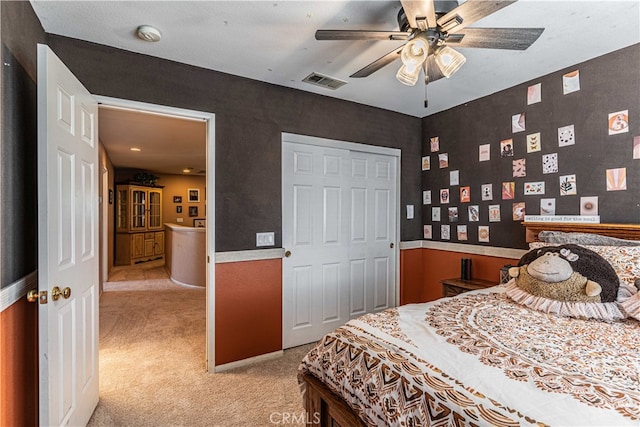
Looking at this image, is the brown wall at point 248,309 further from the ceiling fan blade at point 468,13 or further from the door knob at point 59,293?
the ceiling fan blade at point 468,13

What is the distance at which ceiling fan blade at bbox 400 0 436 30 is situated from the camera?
139 cm

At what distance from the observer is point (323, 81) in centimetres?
278

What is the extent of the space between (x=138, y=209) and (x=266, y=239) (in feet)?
20.0

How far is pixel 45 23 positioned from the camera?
1925 mm

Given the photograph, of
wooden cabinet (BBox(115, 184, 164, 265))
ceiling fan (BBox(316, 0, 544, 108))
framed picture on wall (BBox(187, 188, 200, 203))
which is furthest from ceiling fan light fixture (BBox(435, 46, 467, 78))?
framed picture on wall (BBox(187, 188, 200, 203))

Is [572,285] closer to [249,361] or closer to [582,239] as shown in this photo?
[582,239]

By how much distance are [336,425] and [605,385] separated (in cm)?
104

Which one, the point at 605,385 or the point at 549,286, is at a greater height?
the point at 549,286

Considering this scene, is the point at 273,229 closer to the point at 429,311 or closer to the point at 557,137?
the point at 429,311

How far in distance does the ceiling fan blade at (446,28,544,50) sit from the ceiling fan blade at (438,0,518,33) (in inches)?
3.1

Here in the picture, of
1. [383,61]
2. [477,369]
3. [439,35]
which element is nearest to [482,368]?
[477,369]

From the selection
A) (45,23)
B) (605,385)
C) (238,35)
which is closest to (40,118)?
(45,23)

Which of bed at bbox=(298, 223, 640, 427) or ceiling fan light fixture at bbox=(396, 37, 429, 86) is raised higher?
ceiling fan light fixture at bbox=(396, 37, 429, 86)

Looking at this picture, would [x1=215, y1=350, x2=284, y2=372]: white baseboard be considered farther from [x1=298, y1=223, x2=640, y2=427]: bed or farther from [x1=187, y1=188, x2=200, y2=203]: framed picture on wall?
[x1=187, y1=188, x2=200, y2=203]: framed picture on wall
